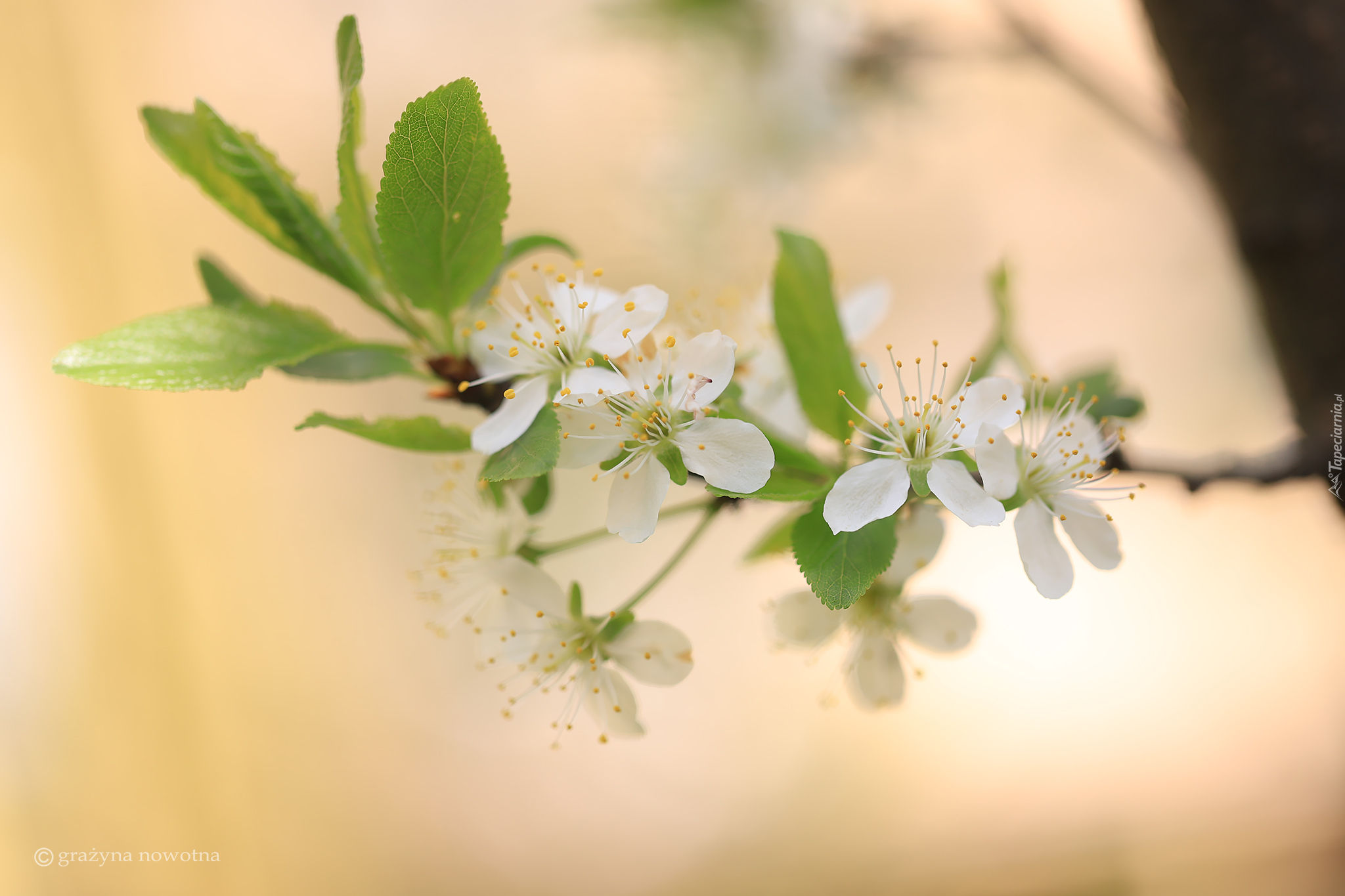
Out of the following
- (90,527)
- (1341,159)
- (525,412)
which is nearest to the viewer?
(525,412)

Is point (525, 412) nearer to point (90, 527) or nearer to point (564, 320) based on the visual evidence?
point (564, 320)

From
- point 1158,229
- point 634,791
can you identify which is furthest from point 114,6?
point 1158,229

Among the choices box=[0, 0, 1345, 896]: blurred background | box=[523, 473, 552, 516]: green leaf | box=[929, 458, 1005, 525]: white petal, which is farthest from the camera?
box=[0, 0, 1345, 896]: blurred background

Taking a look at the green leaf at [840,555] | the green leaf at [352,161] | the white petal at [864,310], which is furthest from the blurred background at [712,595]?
the green leaf at [840,555]

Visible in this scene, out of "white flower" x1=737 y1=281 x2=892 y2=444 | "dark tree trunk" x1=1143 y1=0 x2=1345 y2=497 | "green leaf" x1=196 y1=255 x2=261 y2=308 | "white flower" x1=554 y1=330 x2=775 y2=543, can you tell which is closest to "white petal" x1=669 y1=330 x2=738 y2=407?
"white flower" x1=554 y1=330 x2=775 y2=543

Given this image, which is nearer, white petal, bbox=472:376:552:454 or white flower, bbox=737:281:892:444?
white petal, bbox=472:376:552:454

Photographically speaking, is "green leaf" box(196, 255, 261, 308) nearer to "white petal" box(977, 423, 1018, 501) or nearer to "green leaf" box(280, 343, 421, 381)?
"green leaf" box(280, 343, 421, 381)
